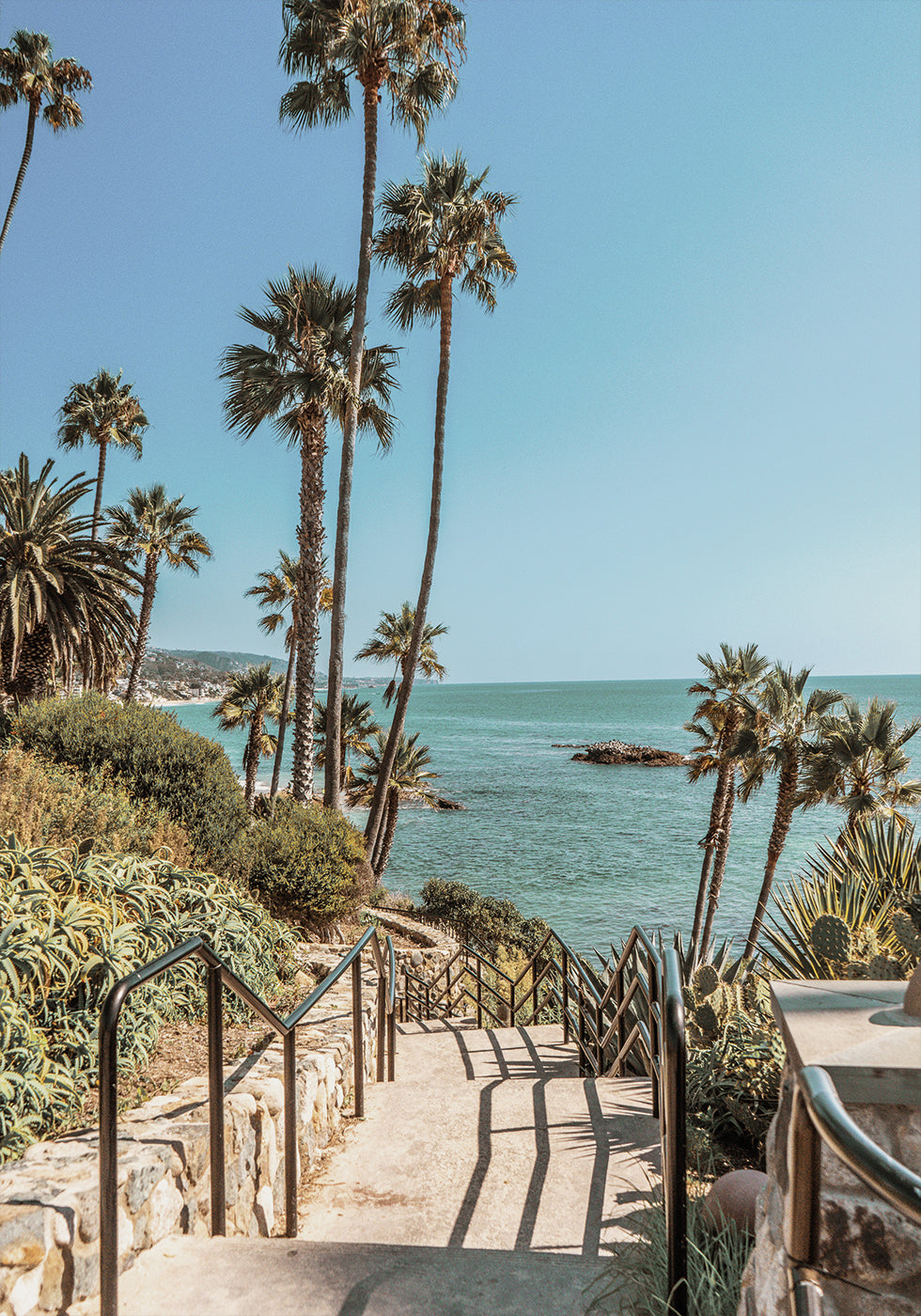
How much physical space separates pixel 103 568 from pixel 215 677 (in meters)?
158

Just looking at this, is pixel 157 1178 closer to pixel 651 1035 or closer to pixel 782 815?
pixel 651 1035

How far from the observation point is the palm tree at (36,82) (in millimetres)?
19531

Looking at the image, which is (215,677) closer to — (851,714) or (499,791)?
(499,791)

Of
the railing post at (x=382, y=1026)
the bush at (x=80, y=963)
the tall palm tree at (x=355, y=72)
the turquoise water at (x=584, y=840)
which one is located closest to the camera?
the bush at (x=80, y=963)

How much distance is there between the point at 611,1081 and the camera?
4852 mm

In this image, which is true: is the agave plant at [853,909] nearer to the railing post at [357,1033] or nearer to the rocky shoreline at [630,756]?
the railing post at [357,1033]

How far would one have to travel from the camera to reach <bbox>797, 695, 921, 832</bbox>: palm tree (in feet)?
57.2

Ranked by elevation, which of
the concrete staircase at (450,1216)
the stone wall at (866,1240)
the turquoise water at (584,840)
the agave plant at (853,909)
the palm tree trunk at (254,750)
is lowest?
the turquoise water at (584,840)

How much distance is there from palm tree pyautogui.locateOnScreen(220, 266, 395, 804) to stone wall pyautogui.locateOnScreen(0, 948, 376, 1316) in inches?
427

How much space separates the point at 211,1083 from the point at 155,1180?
37 centimetres

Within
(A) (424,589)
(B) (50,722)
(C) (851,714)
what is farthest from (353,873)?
(C) (851,714)

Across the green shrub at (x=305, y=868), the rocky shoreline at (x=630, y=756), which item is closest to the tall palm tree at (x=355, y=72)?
the green shrub at (x=305, y=868)

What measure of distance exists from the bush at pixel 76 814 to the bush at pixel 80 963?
2.97 feet

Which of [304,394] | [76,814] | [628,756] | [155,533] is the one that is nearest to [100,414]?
[155,533]
